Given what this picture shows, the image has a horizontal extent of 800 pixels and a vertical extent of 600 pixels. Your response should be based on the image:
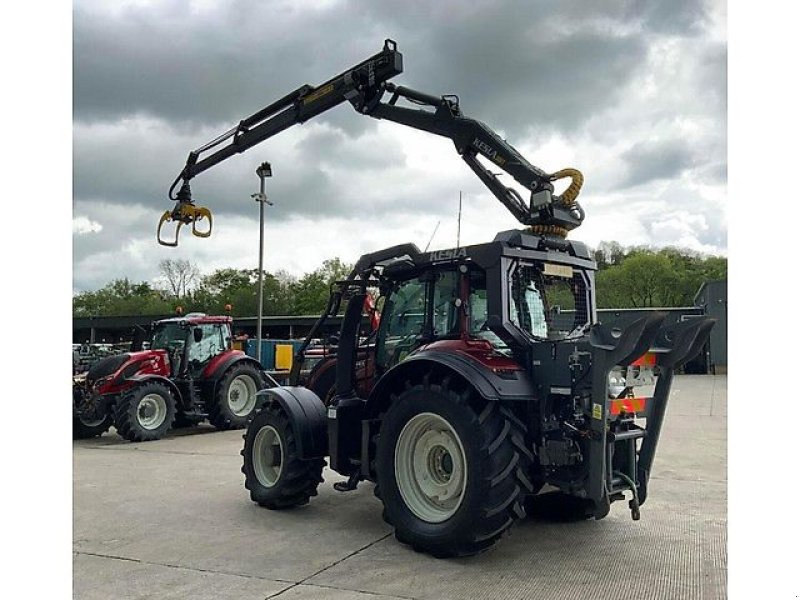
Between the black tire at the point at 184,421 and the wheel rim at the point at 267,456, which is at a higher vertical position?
the wheel rim at the point at 267,456

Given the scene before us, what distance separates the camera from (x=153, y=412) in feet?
35.8

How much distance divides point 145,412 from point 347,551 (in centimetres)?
702

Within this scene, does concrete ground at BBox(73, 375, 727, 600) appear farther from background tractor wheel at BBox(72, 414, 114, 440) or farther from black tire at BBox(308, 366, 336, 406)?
background tractor wheel at BBox(72, 414, 114, 440)

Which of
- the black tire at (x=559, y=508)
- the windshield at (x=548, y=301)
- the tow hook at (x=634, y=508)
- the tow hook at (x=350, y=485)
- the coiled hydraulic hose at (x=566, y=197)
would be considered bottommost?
the black tire at (x=559, y=508)

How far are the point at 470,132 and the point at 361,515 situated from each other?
3.27m

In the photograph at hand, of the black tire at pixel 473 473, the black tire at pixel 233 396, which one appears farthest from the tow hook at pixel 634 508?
the black tire at pixel 233 396

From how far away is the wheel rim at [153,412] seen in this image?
35.3ft

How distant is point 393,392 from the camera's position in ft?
16.1

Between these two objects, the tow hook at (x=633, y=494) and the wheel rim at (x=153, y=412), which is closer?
the tow hook at (x=633, y=494)

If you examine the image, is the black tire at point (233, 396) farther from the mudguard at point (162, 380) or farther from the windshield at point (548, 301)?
the windshield at point (548, 301)

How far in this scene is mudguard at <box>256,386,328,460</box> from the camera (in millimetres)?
5591

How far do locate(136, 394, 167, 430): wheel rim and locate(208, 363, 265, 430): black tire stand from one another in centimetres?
81

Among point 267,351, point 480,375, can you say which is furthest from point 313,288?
point 480,375

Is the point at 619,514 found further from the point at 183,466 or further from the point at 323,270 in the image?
the point at 323,270
